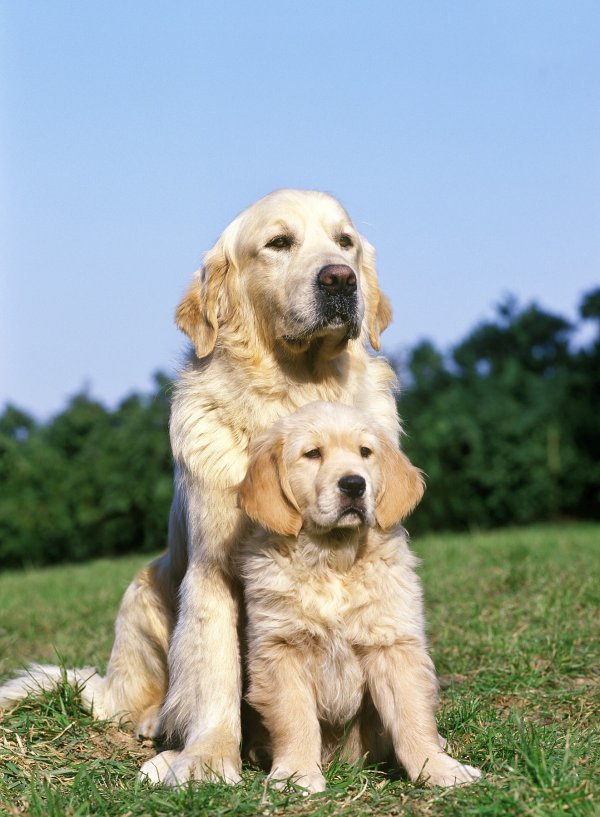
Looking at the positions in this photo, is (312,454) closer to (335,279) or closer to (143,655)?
(335,279)

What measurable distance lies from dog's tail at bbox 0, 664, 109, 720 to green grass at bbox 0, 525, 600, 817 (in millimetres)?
76

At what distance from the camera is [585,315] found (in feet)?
61.9

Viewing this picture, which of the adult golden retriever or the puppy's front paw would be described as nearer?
the puppy's front paw

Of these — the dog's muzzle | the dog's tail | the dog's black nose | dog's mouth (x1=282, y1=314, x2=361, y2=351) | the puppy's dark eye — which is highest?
the puppy's dark eye

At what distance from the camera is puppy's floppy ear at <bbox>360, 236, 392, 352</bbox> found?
464 centimetres

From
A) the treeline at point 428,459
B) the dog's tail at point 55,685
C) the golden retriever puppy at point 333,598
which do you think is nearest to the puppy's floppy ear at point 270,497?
the golden retriever puppy at point 333,598

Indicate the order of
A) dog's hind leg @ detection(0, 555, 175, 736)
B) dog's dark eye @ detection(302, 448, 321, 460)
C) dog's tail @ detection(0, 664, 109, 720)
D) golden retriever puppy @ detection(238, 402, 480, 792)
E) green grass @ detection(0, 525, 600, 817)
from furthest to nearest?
dog's hind leg @ detection(0, 555, 175, 736) → dog's tail @ detection(0, 664, 109, 720) → dog's dark eye @ detection(302, 448, 321, 460) → golden retriever puppy @ detection(238, 402, 480, 792) → green grass @ detection(0, 525, 600, 817)

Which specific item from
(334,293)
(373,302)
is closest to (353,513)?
(334,293)

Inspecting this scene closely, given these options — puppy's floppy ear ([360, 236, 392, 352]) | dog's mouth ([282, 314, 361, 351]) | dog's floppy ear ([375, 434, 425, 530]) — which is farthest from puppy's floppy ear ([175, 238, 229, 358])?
dog's floppy ear ([375, 434, 425, 530])

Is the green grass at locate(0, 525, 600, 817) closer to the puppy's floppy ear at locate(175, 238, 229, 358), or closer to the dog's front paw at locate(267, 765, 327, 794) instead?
the dog's front paw at locate(267, 765, 327, 794)

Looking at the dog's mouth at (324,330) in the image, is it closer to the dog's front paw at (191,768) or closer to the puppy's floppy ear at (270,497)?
the puppy's floppy ear at (270,497)

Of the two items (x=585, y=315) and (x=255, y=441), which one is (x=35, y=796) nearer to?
(x=255, y=441)

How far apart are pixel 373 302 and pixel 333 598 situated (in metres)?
1.65

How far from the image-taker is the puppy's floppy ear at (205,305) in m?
4.29
